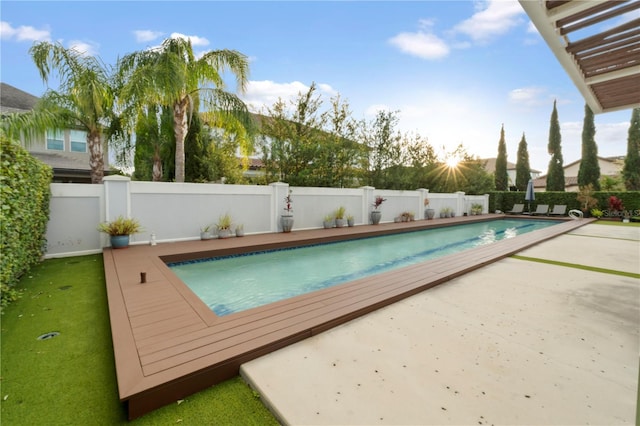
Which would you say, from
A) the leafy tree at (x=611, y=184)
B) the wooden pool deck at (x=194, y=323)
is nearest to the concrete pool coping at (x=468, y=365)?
the wooden pool deck at (x=194, y=323)

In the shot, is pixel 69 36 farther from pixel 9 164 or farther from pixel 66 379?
pixel 66 379

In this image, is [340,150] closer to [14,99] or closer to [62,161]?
[62,161]

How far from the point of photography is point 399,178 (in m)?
15.0

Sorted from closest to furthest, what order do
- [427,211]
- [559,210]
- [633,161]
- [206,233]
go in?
[206,233] < [427,211] < [559,210] < [633,161]

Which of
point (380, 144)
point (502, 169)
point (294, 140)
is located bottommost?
point (294, 140)

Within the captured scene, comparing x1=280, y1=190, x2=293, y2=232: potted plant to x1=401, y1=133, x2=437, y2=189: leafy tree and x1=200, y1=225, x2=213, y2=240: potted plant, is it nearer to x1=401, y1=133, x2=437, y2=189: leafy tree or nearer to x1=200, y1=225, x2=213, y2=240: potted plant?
x1=200, y1=225, x2=213, y2=240: potted plant

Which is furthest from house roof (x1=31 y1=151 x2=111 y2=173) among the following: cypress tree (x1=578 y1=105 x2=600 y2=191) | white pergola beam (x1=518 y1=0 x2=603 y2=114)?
cypress tree (x1=578 y1=105 x2=600 y2=191)

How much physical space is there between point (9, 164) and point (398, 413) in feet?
15.2

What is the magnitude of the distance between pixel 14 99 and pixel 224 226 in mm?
15998

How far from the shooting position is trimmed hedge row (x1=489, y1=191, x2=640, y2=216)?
1584cm

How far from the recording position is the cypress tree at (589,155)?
23203 millimetres

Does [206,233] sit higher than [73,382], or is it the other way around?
[206,233]

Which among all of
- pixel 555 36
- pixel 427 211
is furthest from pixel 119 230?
pixel 427 211

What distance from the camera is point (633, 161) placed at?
22.0 meters
